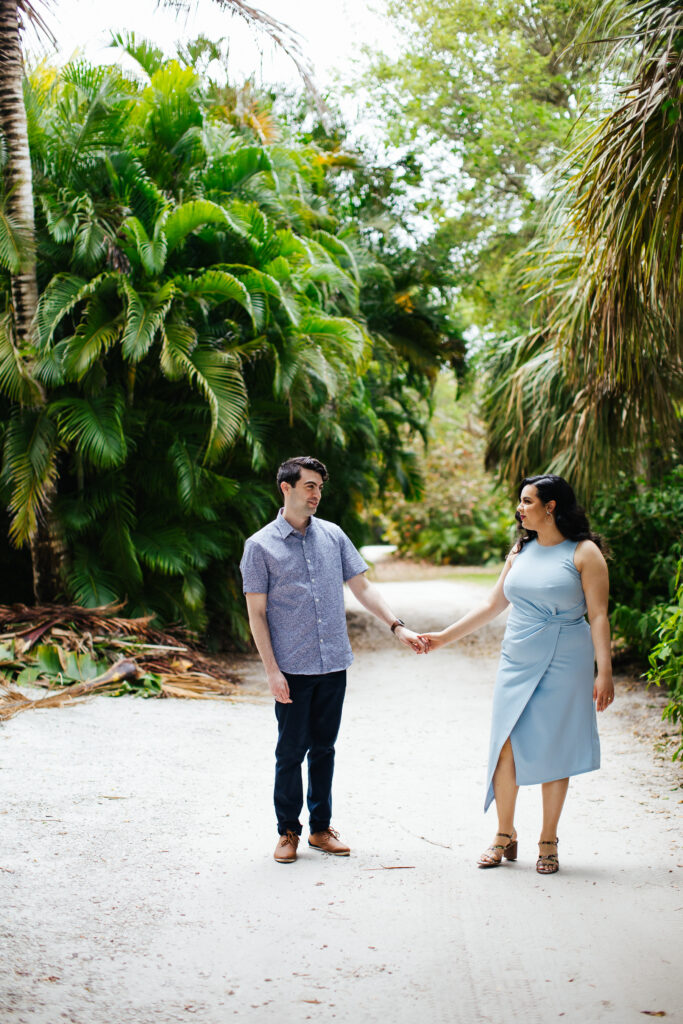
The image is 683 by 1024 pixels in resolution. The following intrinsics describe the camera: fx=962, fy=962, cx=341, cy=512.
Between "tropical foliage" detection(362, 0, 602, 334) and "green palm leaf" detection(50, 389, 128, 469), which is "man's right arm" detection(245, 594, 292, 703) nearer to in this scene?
"green palm leaf" detection(50, 389, 128, 469)

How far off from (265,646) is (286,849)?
0.94m

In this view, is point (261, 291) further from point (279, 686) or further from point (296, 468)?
point (279, 686)

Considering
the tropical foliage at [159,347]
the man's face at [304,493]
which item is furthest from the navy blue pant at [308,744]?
the tropical foliage at [159,347]

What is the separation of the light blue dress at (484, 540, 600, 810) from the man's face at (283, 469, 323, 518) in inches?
38.8

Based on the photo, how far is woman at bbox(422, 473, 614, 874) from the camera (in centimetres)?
420

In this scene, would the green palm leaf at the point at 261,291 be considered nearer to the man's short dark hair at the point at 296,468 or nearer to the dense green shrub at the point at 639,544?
the dense green shrub at the point at 639,544

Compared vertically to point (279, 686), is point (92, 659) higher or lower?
lower

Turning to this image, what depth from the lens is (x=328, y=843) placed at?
14.8ft

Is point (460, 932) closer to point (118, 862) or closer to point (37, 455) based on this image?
point (118, 862)

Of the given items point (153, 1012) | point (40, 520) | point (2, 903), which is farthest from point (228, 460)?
point (153, 1012)

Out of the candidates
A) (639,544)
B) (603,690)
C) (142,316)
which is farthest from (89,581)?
(603,690)

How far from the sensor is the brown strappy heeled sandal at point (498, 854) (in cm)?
427

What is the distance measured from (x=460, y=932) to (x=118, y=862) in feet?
5.54

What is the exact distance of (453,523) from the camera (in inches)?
1100
